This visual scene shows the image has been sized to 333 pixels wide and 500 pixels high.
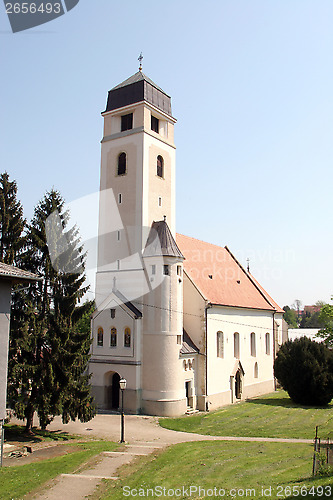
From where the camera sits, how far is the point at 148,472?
48.1ft

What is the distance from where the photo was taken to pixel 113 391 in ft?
97.8

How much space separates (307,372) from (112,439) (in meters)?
16.4

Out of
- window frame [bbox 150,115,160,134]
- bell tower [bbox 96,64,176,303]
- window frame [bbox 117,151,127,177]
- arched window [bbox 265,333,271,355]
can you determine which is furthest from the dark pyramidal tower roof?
arched window [bbox 265,333,271,355]

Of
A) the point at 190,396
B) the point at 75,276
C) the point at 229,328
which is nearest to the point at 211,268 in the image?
the point at 229,328

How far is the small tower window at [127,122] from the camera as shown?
32812 mm

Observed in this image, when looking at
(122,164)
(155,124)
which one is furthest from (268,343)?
(155,124)

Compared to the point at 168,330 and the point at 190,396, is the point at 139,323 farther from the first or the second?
the point at 190,396

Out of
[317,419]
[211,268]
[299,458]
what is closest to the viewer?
[299,458]

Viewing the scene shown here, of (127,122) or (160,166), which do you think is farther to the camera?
(160,166)

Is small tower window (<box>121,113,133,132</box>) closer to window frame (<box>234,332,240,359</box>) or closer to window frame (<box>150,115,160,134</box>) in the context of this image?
window frame (<box>150,115,160,134</box>)

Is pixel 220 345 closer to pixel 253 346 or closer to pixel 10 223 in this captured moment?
pixel 253 346

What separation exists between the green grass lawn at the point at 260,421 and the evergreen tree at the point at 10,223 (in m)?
12.6

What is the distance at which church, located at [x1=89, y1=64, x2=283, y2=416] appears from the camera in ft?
93.9

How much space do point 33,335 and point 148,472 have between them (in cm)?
895
